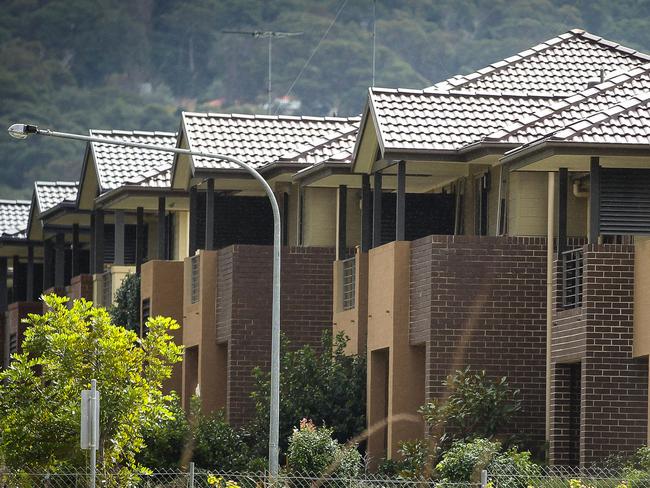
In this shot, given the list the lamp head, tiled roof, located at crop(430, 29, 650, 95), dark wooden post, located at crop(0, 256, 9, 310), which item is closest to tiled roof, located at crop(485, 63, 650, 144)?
tiled roof, located at crop(430, 29, 650, 95)

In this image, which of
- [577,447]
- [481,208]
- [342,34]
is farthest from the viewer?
[342,34]

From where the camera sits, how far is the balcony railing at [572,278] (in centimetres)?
2902

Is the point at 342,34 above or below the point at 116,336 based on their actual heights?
above

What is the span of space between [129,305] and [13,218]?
16.8 meters

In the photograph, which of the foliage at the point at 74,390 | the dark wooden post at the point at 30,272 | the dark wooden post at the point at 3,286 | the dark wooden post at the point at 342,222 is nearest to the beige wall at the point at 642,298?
the foliage at the point at 74,390

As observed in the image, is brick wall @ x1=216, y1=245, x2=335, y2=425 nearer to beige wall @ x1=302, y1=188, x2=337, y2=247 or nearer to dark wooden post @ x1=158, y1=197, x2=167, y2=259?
beige wall @ x1=302, y1=188, x2=337, y2=247

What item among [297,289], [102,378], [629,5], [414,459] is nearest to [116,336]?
[102,378]

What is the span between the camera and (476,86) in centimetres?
3831

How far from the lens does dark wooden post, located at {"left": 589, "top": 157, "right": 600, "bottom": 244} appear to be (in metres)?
28.3

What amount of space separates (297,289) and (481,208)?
531 centimetres

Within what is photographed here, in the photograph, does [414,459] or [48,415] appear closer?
[48,415]

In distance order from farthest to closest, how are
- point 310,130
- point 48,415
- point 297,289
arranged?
point 310,130
point 297,289
point 48,415

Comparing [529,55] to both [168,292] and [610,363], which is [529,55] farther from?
[610,363]

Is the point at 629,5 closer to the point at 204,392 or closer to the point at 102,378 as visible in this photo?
the point at 204,392
